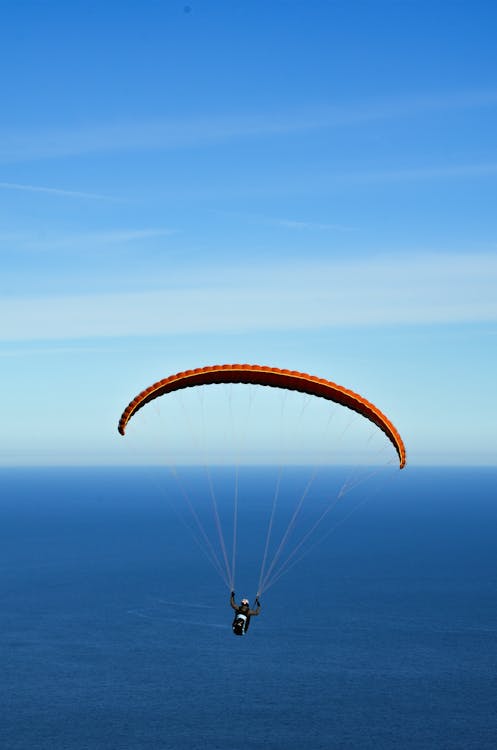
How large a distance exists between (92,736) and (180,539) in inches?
4647

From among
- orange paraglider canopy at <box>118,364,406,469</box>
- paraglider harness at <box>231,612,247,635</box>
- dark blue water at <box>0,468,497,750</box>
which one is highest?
orange paraglider canopy at <box>118,364,406,469</box>

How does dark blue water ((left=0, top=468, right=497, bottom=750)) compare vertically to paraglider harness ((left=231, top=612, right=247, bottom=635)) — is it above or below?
below

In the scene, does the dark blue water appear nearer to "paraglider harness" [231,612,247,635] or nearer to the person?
the person

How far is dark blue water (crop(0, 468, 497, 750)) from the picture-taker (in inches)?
2862

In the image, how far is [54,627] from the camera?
102688 millimetres

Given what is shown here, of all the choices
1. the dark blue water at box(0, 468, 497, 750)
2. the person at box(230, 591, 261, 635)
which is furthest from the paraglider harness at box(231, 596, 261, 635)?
the dark blue water at box(0, 468, 497, 750)

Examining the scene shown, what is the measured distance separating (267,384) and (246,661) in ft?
222

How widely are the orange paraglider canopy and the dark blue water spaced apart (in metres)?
48.8

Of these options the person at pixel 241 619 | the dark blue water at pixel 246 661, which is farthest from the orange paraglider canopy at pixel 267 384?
the dark blue water at pixel 246 661

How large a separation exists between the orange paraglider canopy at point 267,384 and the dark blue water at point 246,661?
160ft

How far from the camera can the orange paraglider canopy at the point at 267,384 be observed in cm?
2634

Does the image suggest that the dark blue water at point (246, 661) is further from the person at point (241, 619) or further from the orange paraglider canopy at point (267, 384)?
the orange paraglider canopy at point (267, 384)

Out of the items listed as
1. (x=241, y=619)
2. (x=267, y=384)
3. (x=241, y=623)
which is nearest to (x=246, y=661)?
(x=241, y=619)

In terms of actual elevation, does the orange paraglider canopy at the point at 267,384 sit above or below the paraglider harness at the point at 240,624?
above
